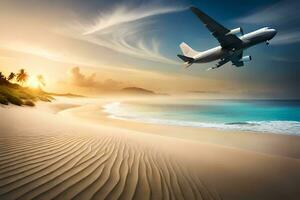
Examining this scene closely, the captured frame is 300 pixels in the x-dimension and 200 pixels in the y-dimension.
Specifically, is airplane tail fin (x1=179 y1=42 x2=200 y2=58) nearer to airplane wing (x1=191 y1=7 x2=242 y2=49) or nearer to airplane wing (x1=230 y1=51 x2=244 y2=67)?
airplane wing (x1=230 y1=51 x2=244 y2=67)

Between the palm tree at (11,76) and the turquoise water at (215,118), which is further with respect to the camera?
the palm tree at (11,76)

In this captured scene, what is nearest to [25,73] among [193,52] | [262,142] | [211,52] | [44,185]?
[193,52]

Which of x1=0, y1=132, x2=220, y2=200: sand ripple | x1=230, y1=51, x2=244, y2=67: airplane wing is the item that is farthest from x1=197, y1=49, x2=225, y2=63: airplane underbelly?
x1=0, y1=132, x2=220, y2=200: sand ripple

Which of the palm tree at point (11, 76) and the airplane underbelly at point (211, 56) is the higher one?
the palm tree at point (11, 76)

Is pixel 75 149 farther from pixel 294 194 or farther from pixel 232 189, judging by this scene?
pixel 294 194

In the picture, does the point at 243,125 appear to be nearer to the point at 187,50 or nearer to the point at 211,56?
the point at 211,56

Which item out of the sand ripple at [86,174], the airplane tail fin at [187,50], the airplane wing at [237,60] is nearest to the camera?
the sand ripple at [86,174]

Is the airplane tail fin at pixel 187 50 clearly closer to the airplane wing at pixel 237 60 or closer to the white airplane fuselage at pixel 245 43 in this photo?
the white airplane fuselage at pixel 245 43

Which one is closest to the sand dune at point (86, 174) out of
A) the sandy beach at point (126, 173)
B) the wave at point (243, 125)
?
the sandy beach at point (126, 173)

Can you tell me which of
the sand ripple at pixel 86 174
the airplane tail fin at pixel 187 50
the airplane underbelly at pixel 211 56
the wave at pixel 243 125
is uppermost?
the airplane tail fin at pixel 187 50
